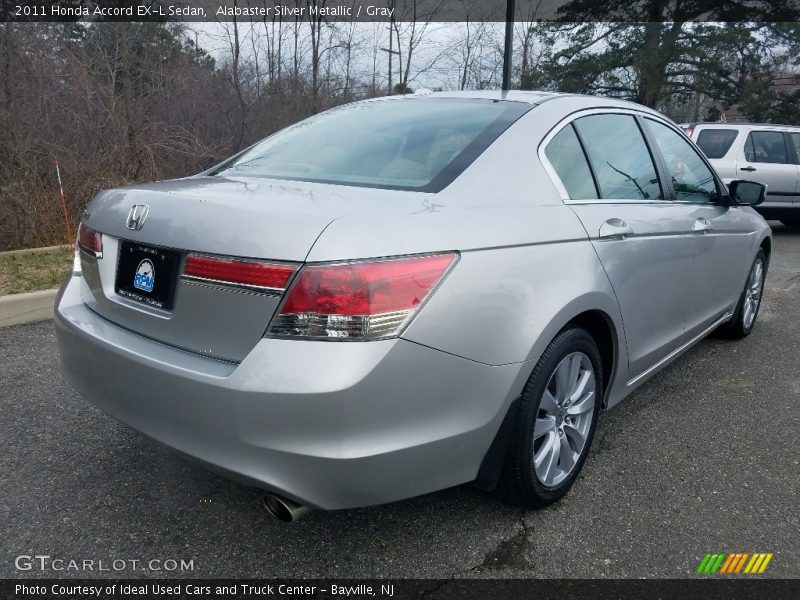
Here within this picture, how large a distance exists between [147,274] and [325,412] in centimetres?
81

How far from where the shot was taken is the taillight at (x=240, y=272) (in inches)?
67.7

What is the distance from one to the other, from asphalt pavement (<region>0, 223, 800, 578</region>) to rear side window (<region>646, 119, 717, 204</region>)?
1.27m

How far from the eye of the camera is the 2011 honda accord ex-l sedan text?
1.71 m

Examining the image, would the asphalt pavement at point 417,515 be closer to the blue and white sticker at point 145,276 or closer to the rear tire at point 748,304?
the blue and white sticker at point 145,276

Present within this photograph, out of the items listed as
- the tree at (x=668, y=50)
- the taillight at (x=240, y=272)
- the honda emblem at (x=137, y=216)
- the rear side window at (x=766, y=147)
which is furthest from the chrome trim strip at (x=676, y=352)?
the tree at (x=668, y=50)

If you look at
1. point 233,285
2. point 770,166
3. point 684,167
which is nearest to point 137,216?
point 233,285

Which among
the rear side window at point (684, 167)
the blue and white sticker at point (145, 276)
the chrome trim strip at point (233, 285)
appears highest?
the rear side window at point (684, 167)

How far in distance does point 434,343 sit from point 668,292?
176 cm

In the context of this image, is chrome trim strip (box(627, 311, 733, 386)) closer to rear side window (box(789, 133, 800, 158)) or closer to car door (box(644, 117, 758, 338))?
car door (box(644, 117, 758, 338))

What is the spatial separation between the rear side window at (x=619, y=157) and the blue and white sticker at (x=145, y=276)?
188cm

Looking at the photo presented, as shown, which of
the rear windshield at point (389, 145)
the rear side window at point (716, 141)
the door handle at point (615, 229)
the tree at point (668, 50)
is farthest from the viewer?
the tree at point (668, 50)

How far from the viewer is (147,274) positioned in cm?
202

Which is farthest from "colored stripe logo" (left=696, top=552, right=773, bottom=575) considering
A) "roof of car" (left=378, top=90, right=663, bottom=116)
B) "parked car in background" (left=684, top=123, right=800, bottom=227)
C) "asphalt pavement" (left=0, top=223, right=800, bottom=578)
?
"parked car in background" (left=684, top=123, right=800, bottom=227)

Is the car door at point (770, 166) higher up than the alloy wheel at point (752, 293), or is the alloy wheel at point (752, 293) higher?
the car door at point (770, 166)
